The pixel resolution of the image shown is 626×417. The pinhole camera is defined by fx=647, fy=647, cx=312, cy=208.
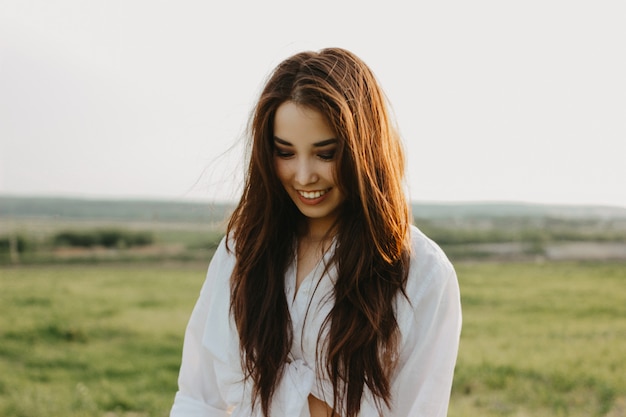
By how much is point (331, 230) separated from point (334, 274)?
13cm

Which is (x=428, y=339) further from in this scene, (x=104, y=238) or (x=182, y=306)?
(x=104, y=238)

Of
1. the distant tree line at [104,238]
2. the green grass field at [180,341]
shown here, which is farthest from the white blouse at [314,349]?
the distant tree line at [104,238]

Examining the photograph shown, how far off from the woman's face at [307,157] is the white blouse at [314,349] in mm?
200

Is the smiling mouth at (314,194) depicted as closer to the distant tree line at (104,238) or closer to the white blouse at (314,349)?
the white blouse at (314,349)

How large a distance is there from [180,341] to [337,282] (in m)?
5.26

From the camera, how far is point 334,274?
1764mm

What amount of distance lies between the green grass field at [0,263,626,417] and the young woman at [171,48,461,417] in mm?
2999

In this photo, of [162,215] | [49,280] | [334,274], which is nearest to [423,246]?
[334,274]

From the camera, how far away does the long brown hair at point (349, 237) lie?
1620 mm

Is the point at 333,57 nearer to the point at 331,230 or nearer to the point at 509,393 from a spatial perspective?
the point at 331,230

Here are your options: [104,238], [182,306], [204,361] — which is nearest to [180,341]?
[182,306]

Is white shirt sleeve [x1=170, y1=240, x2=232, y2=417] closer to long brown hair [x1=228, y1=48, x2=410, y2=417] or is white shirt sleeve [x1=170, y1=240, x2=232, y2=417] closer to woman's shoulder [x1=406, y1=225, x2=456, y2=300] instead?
long brown hair [x1=228, y1=48, x2=410, y2=417]

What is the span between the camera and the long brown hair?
1620mm

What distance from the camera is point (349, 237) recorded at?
1.74 meters
